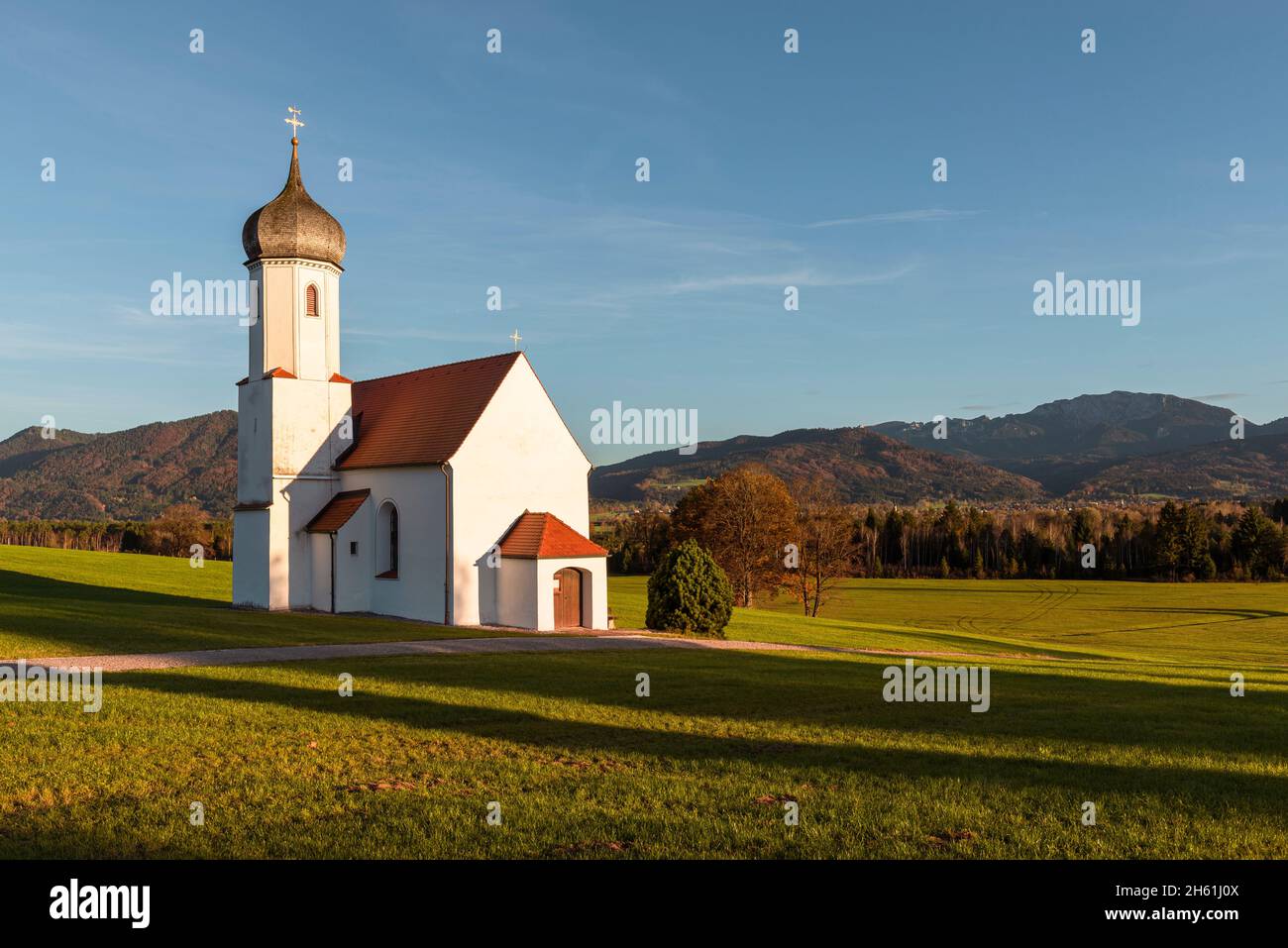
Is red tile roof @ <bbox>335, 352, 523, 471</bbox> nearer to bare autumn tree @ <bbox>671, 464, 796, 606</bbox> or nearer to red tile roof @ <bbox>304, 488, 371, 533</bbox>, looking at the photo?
red tile roof @ <bbox>304, 488, 371, 533</bbox>

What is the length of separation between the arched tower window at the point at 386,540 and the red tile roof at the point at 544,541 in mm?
4462

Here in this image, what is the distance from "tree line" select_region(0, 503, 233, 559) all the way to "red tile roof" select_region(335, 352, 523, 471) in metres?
50.6

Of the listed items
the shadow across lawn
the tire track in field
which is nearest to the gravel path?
the shadow across lawn

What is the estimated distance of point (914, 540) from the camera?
351ft

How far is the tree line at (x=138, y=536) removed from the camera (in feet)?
303

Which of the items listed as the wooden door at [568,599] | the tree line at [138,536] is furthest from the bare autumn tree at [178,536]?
the wooden door at [568,599]

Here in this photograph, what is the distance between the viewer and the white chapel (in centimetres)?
3169

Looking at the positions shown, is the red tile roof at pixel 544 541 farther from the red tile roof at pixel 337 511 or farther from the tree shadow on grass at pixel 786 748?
the tree shadow on grass at pixel 786 748

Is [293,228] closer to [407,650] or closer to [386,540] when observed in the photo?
[386,540]

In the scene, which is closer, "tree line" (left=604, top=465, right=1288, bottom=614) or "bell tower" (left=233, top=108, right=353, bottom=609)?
"bell tower" (left=233, top=108, right=353, bottom=609)

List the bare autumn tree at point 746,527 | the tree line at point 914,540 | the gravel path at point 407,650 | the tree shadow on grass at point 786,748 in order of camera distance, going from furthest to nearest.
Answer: the tree line at point 914,540 → the bare autumn tree at point 746,527 → the gravel path at point 407,650 → the tree shadow on grass at point 786,748

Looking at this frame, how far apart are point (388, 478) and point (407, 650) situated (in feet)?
39.6

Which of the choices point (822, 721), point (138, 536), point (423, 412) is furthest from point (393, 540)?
point (138, 536)

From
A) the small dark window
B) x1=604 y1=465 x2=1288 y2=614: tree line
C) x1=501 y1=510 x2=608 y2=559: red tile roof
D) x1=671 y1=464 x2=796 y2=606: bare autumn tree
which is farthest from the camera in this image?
x1=604 y1=465 x2=1288 y2=614: tree line
